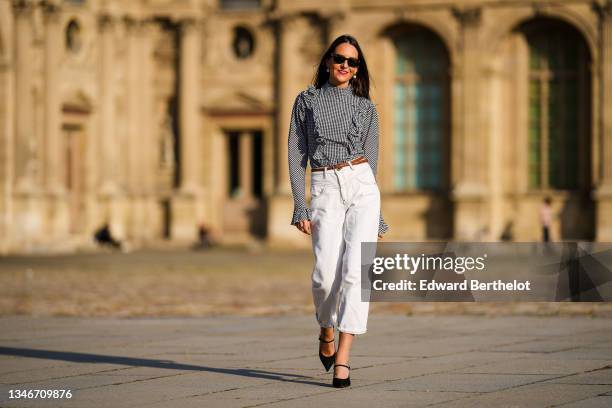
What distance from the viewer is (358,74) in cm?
944

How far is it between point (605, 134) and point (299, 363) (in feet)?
92.7

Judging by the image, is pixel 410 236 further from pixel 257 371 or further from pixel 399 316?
pixel 257 371

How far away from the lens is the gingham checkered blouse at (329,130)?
9.28 metres

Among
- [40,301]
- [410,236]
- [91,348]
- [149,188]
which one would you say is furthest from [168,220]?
[91,348]

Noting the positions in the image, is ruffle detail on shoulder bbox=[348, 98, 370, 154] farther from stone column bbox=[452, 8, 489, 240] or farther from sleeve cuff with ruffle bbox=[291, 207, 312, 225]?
stone column bbox=[452, 8, 489, 240]

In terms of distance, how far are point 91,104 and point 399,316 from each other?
78.6 feet

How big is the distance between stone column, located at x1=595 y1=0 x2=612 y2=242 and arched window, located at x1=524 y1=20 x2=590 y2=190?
0.65m

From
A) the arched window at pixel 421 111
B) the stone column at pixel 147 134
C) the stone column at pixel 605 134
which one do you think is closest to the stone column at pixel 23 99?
the stone column at pixel 147 134

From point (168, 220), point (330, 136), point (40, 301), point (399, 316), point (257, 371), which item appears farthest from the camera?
point (168, 220)

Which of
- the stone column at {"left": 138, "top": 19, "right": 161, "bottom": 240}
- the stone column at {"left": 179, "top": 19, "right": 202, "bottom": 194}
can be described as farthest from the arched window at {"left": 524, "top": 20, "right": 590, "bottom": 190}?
the stone column at {"left": 138, "top": 19, "right": 161, "bottom": 240}

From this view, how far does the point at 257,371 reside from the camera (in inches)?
402

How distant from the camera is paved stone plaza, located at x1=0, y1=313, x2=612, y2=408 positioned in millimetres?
8688

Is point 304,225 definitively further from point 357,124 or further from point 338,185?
point 357,124

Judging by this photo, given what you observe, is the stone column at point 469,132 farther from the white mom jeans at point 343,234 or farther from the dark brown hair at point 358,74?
the white mom jeans at point 343,234
